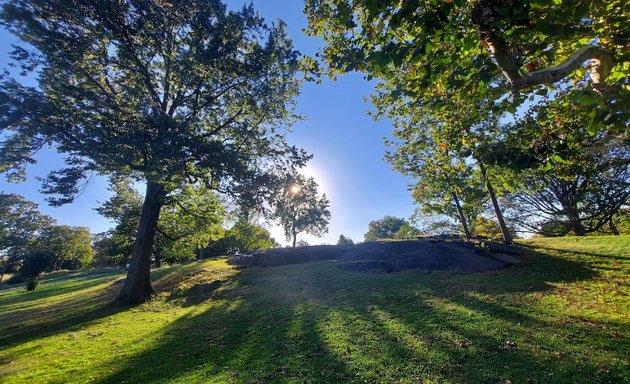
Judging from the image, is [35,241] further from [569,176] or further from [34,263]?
[569,176]

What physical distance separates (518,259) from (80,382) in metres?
20.0

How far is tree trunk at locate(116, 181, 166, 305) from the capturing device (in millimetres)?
15312

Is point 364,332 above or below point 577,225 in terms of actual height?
below

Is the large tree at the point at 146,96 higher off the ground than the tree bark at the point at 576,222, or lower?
higher

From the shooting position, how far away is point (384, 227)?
106438mm

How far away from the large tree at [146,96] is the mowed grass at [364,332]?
539 cm

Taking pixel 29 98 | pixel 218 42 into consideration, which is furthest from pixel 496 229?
pixel 29 98

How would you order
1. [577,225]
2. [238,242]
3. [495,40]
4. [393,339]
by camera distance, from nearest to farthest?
[495,40] < [393,339] < [577,225] < [238,242]

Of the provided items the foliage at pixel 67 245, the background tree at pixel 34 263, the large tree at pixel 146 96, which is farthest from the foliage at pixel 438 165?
the foliage at pixel 67 245

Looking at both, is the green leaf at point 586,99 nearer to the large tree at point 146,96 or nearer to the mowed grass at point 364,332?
the mowed grass at point 364,332

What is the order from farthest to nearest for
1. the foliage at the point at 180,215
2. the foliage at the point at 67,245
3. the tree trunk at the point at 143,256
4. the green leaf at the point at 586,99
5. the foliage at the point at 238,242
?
the foliage at the point at 67,245 → the foliage at the point at 238,242 → the foliage at the point at 180,215 → the tree trunk at the point at 143,256 → the green leaf at the point at 586,99

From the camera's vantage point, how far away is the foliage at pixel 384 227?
104875 millimetres

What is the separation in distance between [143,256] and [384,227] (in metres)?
98.3

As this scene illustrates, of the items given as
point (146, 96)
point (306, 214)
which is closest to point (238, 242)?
point (306, 214)
